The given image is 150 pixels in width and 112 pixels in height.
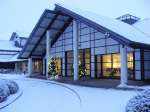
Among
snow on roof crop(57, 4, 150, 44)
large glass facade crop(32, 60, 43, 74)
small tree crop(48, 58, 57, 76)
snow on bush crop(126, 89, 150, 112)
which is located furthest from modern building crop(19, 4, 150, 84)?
snow on bush crop(126, 89, 150, 112)

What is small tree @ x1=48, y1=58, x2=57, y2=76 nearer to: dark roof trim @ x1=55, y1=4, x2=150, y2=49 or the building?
dark roof trim @ x1=55, y1=4, x2=150, y2=49

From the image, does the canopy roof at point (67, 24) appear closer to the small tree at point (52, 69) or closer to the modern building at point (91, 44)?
the modern building at point (91, 44)

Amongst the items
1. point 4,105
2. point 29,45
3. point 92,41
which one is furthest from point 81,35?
point 4,105

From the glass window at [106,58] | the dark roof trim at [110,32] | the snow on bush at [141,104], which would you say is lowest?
the snow on bush at [141,104]

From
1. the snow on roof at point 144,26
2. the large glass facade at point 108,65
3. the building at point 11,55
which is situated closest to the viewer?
the large glass facade at point 108,65

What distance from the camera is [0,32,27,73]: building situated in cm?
5056

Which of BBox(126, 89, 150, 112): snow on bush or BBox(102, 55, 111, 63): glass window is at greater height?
BBox(102, 55, 111, 63): glass window

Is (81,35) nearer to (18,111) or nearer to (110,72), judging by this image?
(110,72)

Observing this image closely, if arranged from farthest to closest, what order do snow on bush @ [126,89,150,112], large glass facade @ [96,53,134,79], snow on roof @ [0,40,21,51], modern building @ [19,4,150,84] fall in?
snow on roof @ [0,40,21,51] < large glass facade @ [96,53,134,79] < modern building @ [19,4,150,84] < snow on bush @ [126,89,150,112]

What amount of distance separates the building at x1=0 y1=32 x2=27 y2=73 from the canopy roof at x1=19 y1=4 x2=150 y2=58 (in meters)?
13.9

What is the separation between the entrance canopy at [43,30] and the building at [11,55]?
1232cm

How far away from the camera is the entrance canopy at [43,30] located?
96.8 feet

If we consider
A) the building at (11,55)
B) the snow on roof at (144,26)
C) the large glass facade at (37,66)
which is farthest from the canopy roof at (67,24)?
the building at (11,55)

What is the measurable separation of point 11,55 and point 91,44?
107 ft
